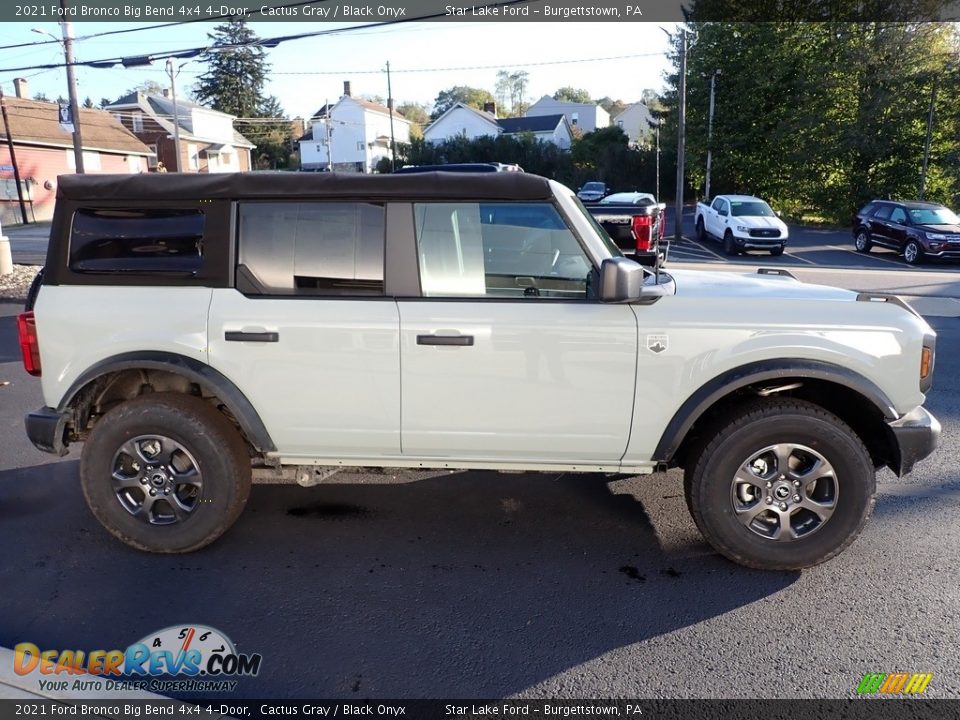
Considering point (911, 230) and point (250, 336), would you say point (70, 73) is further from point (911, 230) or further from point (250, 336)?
point (911, 230)

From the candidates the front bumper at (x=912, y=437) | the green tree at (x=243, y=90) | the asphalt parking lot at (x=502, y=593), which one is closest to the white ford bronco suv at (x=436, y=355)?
the front bumper at (x=912, y=437)

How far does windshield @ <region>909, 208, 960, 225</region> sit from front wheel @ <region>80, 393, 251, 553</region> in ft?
71.2

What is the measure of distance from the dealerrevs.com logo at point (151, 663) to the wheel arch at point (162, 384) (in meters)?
1.01

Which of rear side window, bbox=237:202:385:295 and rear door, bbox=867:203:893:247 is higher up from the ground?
rear side window, bbox=237:202:385:295

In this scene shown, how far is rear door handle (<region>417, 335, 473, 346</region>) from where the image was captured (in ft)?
11.8

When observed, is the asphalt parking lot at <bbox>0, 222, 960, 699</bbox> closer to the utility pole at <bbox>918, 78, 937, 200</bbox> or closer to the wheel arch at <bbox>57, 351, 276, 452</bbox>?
the wheel arch at <bbox>57, 351, 276, 452</bbox>

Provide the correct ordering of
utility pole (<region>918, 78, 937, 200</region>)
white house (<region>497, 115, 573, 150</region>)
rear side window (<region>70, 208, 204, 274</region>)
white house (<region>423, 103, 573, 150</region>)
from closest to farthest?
rear side window (<region>70, 208, 204, 274</region>) → utility pole (<region>918, 78, 937, 200</region>) → white house (<region>497, 115, 573, 150</region>) → white house (<region>423, 103, 573, 150</region>)

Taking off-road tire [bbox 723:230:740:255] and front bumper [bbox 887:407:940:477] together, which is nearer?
front bumper [bbox 887:407:940:477]

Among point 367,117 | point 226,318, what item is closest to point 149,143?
point 367,117

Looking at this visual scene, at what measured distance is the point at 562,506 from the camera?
4555mm

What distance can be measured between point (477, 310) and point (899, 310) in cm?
208

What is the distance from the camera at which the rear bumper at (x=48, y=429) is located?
3.86 metres

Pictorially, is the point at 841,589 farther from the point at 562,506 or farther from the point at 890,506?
the point at 562,506

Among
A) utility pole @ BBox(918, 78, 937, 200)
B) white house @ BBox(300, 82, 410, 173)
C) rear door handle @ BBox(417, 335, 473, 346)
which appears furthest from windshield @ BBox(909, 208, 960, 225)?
white house @ BBox(300, 82, 410, 173)
